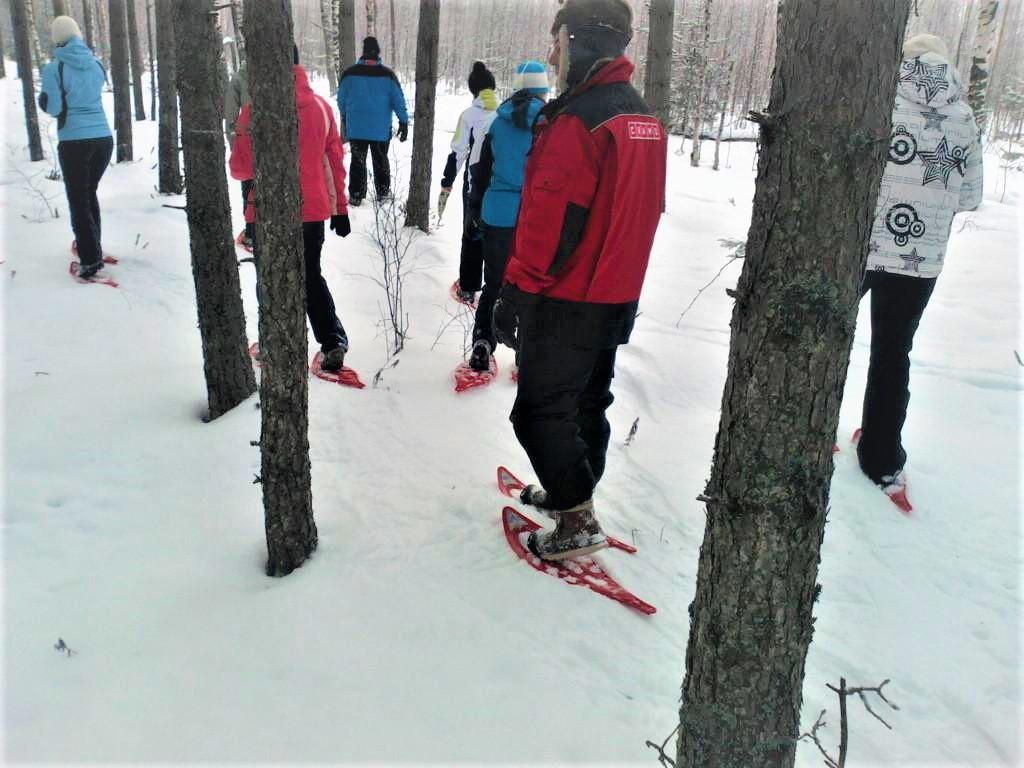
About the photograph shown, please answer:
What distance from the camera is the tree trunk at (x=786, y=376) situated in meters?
1.26

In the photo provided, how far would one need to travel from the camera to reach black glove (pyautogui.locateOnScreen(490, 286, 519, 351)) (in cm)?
272

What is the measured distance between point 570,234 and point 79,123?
5.21m

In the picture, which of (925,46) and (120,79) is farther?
(120,79)

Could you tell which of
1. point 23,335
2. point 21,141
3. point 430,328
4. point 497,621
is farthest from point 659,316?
point 21,141

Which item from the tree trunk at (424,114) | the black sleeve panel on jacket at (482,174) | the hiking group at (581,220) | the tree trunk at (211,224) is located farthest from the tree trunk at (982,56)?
the tree trunk at (211,224)

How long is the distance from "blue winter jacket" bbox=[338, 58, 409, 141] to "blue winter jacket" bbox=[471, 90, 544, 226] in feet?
13.6

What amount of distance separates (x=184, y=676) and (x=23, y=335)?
11.9 feet

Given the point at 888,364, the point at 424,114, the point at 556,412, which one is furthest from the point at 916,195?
the point at 424,114

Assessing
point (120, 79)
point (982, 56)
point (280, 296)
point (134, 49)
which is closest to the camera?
point (280, 296)

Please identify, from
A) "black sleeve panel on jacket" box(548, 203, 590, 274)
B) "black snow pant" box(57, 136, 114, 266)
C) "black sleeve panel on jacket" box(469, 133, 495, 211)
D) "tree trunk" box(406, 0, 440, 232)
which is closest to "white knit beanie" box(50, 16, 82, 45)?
"black snow pant" box(57, 136, 114, 266)

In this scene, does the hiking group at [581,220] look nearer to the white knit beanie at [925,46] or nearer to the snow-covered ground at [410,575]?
the white knit beanie at [925,46]

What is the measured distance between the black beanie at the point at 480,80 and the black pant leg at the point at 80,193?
3.21 m

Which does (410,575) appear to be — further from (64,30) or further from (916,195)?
(64,30)

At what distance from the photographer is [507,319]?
2748mm
